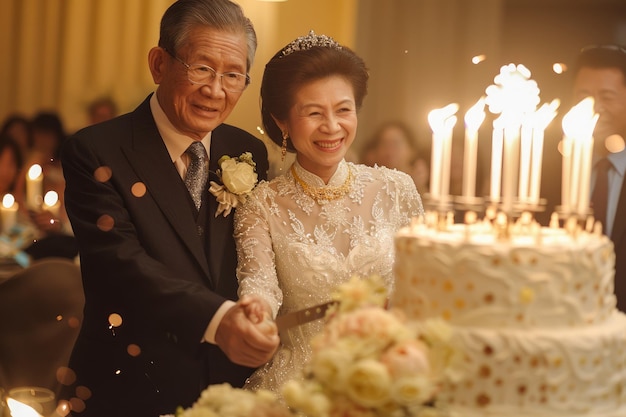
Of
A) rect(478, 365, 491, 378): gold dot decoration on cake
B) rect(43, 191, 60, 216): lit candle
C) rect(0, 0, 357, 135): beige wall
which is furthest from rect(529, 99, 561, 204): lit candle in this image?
rect(43, 191, 60, 216): lit candle

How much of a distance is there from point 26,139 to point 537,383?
463 centimetres

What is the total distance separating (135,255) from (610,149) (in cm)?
293

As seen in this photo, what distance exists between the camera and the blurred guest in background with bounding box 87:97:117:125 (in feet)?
18.2

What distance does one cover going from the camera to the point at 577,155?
208cm

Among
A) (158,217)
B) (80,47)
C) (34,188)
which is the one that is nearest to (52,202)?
(34,188)

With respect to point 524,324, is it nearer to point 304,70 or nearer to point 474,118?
point 474,118

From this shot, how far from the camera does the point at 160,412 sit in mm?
2773

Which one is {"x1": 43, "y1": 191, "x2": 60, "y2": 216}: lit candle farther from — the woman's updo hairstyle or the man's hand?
the man's hand

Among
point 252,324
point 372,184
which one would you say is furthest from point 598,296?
point 372,184

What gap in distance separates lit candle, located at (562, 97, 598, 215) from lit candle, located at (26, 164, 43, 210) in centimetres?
341

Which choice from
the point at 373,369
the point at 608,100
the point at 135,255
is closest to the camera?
the point at 373,369

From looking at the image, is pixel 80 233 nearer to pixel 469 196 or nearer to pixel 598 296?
pixel 469 196

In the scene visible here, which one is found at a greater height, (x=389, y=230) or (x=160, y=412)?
(x=389, y=230)

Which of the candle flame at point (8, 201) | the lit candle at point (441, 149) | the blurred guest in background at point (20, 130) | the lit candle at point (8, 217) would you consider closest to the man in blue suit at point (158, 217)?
the lit candle at point (441, 149)
